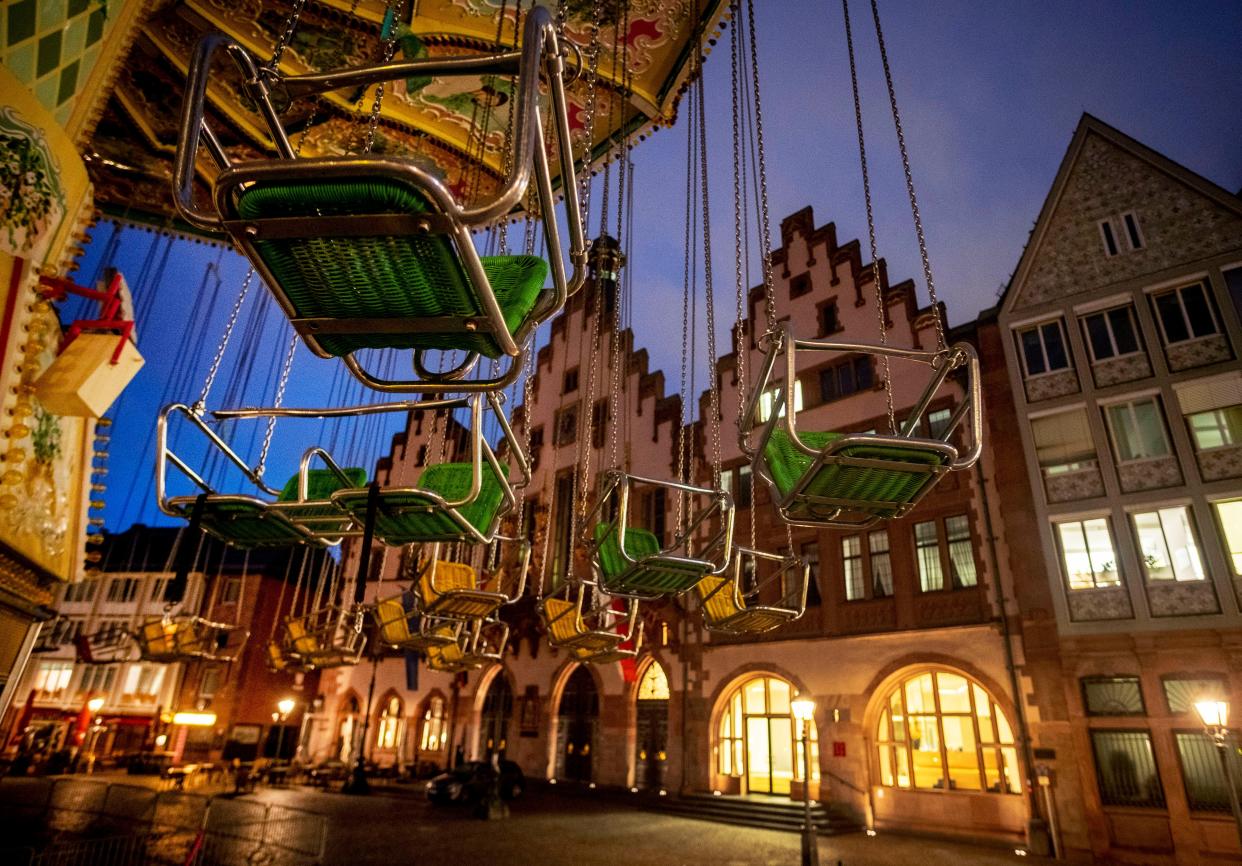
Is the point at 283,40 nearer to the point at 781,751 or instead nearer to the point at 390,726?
the point at 781,751

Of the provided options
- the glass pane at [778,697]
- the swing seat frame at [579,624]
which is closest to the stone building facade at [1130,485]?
the glass pane at [778,697]

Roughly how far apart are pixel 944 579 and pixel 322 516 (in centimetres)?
1650

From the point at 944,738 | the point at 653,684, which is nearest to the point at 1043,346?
the point at 944,738

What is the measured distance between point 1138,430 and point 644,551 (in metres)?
15.5

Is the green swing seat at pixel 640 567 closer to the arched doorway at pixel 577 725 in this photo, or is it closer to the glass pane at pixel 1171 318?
Answer: the glass pane at pixel 1171 318

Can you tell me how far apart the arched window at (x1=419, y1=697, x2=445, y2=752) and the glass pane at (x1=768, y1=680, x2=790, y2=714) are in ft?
48.4

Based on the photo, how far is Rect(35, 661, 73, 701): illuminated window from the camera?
1368 inches

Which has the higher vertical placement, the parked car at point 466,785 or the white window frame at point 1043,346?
the white window frame at point 1043,346

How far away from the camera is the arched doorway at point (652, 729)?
21.0m

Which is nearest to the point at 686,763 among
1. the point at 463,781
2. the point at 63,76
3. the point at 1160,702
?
the point at 463,781

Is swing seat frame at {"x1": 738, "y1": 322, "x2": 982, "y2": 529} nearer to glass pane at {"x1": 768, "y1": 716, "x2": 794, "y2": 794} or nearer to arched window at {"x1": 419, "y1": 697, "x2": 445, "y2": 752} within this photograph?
glass pane at {"x1": 768, "y1": 716, "x2": 794, "y2": 794}

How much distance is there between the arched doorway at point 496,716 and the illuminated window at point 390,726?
196 inches

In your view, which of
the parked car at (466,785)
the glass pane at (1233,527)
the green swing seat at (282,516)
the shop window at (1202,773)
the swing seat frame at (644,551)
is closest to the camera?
the green swing seat at (282,516)

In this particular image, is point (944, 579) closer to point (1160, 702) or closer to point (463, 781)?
point (1160, 702)
